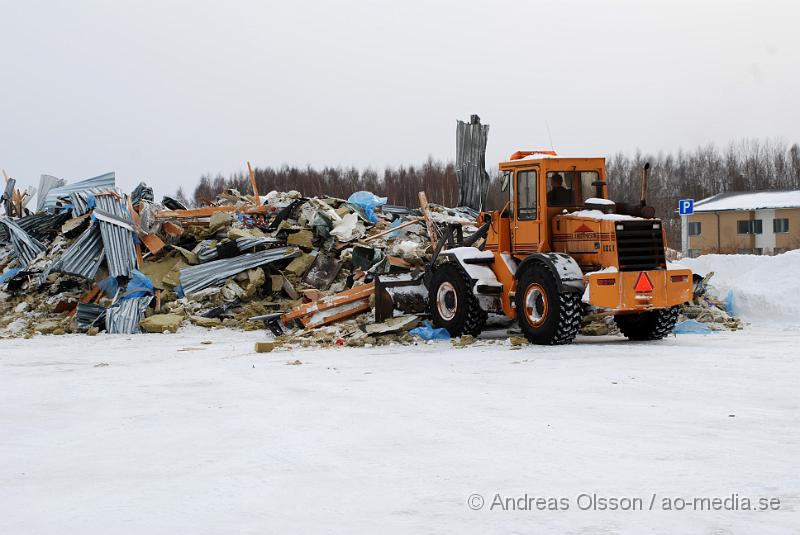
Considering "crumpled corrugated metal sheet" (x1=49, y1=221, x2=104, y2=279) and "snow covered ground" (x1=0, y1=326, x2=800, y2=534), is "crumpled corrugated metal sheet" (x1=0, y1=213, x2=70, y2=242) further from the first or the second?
"snow covered ground" (x1=0, y1=326, x2=800, y2=534)

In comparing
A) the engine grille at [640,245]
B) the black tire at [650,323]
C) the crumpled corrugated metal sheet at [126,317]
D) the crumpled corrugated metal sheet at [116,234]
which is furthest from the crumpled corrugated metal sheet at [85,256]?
the engine grille at [640,245]

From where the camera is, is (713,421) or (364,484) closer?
(364,484)

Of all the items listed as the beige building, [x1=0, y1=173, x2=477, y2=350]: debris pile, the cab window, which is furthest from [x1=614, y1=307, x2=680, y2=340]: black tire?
the beige building

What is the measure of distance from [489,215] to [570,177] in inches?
62.3

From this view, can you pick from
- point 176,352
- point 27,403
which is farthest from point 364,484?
point 176,352

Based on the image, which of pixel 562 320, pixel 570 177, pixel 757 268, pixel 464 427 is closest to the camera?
pixel 464 427

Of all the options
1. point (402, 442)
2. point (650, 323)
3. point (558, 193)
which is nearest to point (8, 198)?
point (558, 193)

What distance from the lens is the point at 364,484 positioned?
6.02m

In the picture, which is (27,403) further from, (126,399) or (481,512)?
(481,512)

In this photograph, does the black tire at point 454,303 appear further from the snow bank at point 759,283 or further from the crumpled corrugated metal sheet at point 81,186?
the crumpled corrugated metal sheet at point 81,186

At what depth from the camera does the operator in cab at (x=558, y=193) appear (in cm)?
1447

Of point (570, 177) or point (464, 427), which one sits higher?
point (570, 177)

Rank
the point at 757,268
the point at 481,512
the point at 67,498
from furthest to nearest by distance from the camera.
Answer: the point at 757,268 → the point at 67,498 → the point at 481,512

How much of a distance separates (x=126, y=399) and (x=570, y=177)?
800 cm
